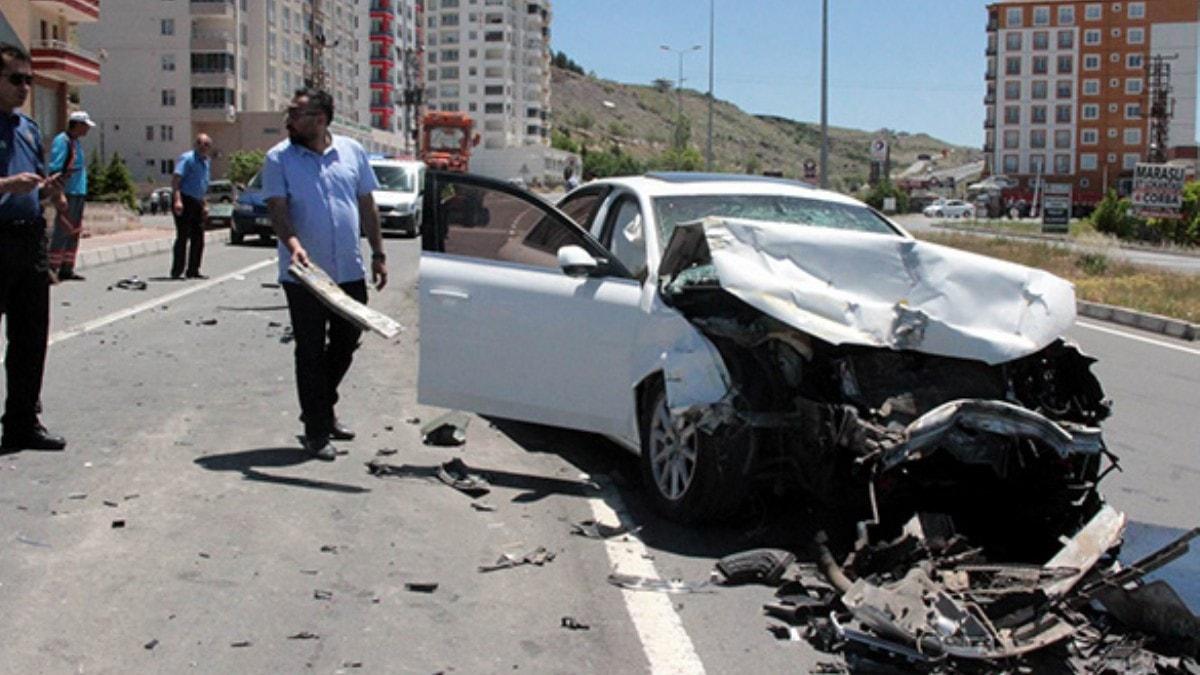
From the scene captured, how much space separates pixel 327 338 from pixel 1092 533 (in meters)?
4.56

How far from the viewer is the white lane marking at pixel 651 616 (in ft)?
14.8

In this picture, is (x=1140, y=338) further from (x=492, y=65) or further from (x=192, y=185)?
(x=492, y=65)

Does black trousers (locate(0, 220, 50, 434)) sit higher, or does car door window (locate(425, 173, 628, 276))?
car door window (locate(425, 173, 628, 276))

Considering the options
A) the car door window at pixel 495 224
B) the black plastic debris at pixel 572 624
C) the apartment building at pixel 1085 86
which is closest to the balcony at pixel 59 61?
the car door window at pixel 495 224

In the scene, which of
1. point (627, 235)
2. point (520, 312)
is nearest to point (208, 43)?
point (627, 235)

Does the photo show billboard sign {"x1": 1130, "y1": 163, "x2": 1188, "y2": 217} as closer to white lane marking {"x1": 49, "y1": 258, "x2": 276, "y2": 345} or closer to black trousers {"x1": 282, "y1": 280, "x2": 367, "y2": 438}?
white lane marking {"x1": 49, "y1": 258, "x2": 276, "y2": 345}

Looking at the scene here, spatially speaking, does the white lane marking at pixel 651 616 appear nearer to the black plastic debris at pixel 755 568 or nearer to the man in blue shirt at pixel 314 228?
the black plastic debris at pixel 755 568

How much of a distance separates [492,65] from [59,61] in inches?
4540

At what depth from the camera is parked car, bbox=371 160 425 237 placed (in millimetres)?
30469

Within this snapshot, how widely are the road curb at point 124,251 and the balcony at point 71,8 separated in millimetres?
26910

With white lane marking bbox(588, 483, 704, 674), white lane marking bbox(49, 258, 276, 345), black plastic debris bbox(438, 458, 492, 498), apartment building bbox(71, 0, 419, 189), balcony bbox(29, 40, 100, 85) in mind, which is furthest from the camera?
apartment building bbox(71, 0, 419, 189)

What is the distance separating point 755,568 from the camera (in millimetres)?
5391

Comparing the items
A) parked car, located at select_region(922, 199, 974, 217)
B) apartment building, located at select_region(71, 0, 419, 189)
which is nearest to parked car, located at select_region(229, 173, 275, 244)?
apartment building, located at select_region(71, 0, 419, 189)

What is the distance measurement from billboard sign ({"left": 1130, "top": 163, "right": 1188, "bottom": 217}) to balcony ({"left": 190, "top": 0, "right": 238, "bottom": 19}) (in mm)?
73487
